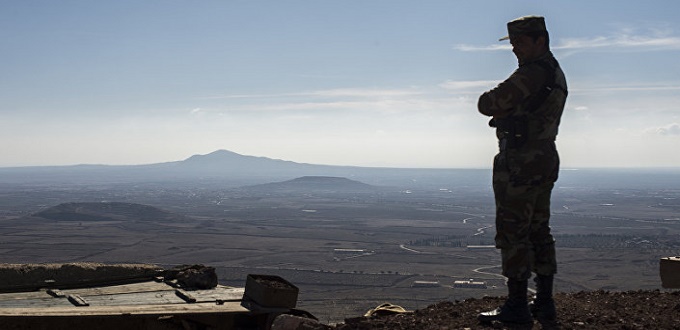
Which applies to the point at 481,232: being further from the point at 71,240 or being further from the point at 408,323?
the point at 408,323

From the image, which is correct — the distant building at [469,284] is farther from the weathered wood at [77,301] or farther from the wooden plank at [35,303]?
the wooden plank at [35,303]

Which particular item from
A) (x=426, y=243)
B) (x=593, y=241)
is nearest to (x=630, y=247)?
(x=593, y=241)

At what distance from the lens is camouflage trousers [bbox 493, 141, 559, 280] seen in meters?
7.04

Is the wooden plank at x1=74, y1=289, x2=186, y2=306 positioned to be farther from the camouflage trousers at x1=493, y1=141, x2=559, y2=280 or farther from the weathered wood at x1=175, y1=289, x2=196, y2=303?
the camouflage trousers at x1=493, y1=141, x2=559, y2=280

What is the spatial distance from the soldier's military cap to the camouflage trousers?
40.9 inches

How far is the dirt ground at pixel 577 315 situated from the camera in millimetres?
6873

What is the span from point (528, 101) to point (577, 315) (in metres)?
2.05

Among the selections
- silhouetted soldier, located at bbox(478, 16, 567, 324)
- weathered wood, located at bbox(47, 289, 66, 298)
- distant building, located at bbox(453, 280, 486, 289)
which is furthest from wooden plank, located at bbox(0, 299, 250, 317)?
distant building, located at bbox(453, 280, 486, 289)

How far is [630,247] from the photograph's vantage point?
94.0m

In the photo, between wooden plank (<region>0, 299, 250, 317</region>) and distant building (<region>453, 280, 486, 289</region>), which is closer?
wooden plank (<region>0, 299, 250, 317</region>)

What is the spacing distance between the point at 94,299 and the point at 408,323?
335 cm

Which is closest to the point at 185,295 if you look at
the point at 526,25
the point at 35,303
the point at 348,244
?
the point at 35,303

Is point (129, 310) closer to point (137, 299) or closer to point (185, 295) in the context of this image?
point (137, 299)

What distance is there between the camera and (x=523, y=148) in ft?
23.4
